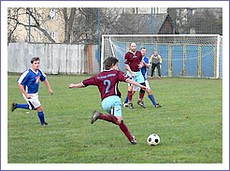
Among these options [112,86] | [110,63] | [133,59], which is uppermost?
[133,59]

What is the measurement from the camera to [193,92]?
1814 cm

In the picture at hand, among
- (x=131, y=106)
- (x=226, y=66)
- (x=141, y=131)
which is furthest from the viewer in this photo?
(x=131, y=106)

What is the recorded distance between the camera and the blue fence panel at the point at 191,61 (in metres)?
28.9

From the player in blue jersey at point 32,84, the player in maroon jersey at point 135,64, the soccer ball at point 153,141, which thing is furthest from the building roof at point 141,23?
the soccer ball at point 153,141

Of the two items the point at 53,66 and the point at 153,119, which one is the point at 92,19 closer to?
the point at 53,66

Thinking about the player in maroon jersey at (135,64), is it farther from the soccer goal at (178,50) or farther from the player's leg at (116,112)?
the soccer goal at (178,50)

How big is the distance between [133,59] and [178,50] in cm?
1710

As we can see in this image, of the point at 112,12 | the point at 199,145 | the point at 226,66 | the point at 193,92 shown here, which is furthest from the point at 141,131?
the point at 112,12

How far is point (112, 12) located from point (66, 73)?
4.47 meters

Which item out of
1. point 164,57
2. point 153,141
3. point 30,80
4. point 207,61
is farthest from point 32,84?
point 164,57

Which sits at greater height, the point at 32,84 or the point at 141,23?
the point at 141,23

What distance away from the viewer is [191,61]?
2933cm

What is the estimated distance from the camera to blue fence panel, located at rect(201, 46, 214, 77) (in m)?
28.0

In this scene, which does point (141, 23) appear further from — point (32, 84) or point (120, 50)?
point (32, 84)
